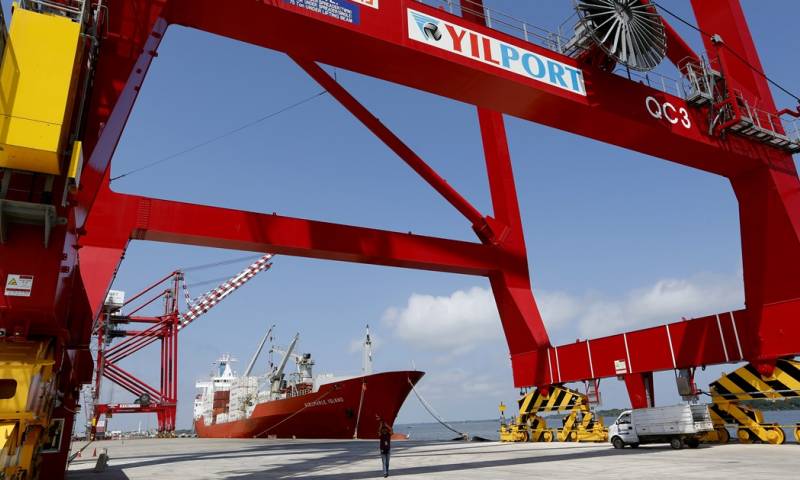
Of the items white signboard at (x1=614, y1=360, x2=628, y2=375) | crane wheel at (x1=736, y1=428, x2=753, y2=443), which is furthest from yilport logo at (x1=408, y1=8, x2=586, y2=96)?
crane wheel at (x1=736, y1=428, x2=753, y2=443)

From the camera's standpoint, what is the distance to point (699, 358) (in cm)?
1542

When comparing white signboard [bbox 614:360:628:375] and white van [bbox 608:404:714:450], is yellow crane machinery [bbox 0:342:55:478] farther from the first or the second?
white signboard [bbox 614:360:628:375]

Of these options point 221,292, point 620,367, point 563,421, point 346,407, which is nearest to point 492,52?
point 620,367

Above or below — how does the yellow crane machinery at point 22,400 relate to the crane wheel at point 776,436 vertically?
above

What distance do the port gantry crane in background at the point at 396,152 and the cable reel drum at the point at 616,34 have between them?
5 cm

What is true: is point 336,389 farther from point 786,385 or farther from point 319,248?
point 786,385

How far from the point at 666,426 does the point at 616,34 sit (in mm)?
10198

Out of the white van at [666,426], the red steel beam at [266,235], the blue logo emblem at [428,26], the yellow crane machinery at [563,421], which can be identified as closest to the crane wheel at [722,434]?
the white van at [666,426]

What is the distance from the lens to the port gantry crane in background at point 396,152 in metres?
6.16

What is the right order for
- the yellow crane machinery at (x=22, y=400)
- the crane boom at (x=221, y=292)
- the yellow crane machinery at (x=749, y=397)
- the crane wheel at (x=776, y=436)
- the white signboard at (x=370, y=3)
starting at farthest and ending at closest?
the crane boom at (x=221, y=292) < the crane wheel at (x=776, y=436) < the yellow crane machinery at (x=749, y=397) < the white signboard at (x=370, y=3) < the yellow crane machinery at (x=22, y=400)

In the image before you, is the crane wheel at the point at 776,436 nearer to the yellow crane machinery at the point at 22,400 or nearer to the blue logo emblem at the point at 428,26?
the blue logo emblem at the point at 428,26

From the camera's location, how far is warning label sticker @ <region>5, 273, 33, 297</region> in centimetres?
616

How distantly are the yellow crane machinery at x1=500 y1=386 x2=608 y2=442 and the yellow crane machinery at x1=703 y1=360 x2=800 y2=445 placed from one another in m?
3.63

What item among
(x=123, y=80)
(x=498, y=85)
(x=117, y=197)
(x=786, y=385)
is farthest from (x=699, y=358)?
(x=117, y=197)
